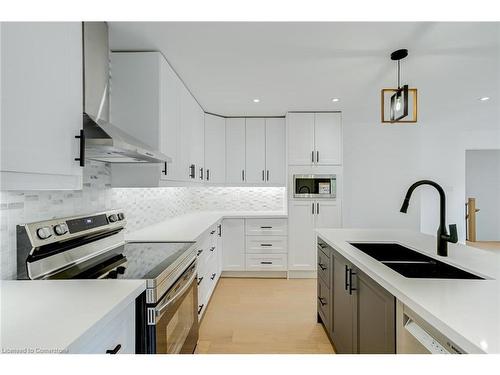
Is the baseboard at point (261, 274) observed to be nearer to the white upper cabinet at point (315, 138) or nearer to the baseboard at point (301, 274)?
the baseboard at point (301, 274)

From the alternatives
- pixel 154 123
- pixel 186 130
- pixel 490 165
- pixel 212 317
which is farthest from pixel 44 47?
pixel 490 165

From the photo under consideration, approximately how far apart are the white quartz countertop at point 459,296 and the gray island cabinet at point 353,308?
93 mm

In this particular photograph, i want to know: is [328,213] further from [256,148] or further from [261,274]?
[256,148]

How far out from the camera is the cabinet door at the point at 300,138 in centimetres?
420

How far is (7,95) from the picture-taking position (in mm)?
960

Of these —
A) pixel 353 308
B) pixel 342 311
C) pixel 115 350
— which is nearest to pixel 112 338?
pixel 115 350

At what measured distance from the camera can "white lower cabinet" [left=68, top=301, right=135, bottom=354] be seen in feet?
2.77

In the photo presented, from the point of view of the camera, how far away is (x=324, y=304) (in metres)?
2.59

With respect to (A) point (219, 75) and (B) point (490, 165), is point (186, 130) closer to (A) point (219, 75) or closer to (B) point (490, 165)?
(A) point (219, 75)

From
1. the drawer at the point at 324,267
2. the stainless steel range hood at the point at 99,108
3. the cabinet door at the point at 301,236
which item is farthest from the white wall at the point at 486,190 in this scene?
the stainless steel range hood at the point at 99,108

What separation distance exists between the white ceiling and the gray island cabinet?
1620mm

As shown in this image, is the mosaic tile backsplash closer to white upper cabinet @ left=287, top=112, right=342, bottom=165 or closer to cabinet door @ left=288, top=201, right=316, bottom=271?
cabinet door @ left=288, top=201, right=316, bottom=271
